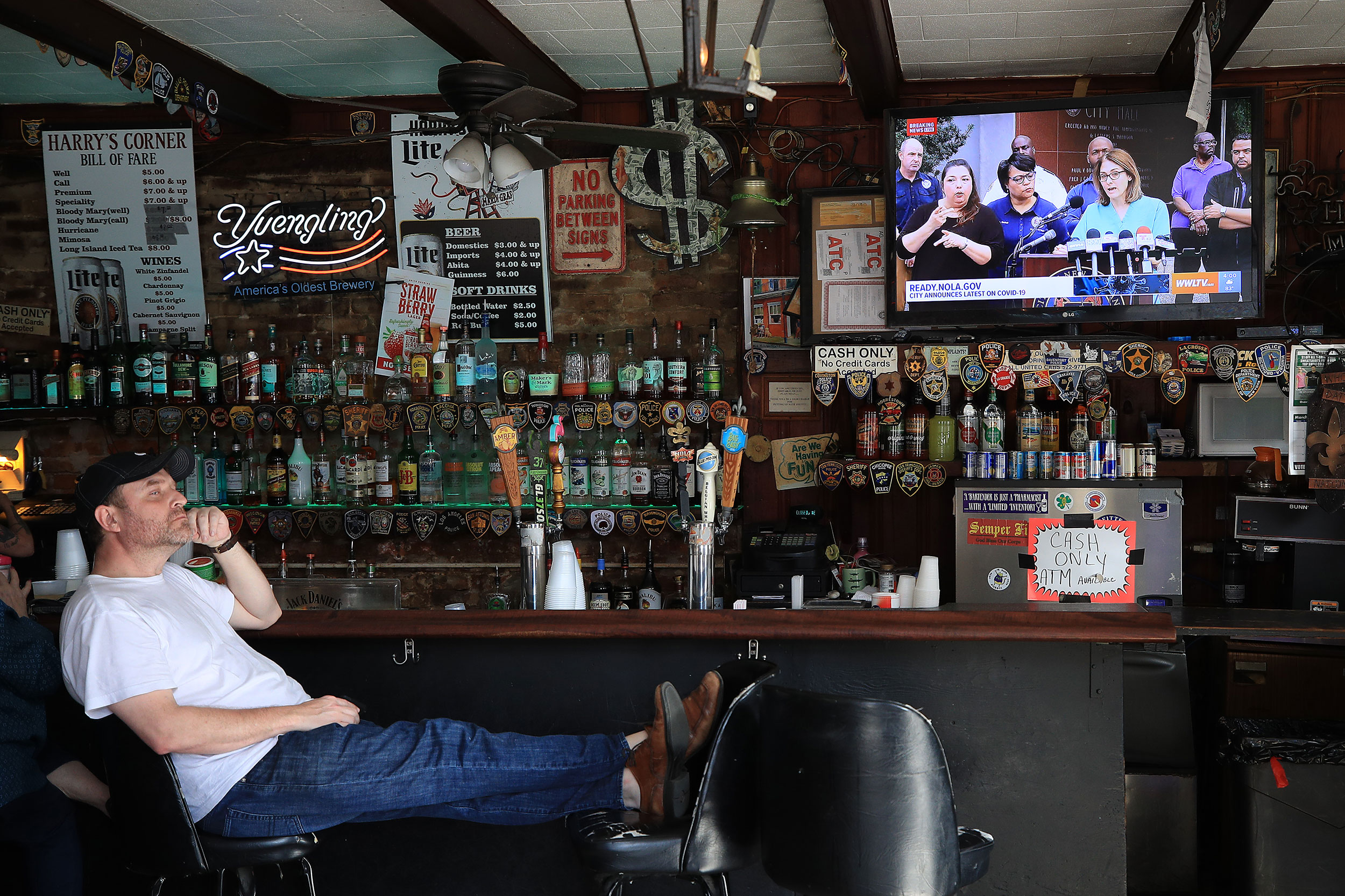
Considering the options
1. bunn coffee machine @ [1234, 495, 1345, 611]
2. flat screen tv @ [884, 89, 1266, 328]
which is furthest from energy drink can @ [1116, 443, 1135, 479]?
flat screen tv @ [884, 89, 1266, 328]

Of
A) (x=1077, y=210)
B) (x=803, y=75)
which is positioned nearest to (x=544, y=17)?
(x=803, y=75)

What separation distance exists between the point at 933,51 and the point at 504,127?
6.79 feet

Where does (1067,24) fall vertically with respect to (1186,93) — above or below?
above

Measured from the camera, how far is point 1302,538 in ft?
12.8

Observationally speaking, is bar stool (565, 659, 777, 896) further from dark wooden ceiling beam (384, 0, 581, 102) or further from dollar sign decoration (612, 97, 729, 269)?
dollar sign decoration (612, 97, 729, 269)

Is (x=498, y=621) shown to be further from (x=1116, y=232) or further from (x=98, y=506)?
(x=1116, y=232)

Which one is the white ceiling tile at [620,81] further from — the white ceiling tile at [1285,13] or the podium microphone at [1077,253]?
the white ceiling tile at [1285,13]

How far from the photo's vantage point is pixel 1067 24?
3828 mm

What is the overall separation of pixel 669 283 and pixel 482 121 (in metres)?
2.00

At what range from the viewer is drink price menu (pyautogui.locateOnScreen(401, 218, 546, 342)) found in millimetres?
4793

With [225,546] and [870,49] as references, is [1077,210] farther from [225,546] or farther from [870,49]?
[225,546]

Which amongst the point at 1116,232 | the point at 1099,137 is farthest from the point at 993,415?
the point at 1099,137

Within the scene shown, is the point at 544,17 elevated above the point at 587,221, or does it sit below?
above

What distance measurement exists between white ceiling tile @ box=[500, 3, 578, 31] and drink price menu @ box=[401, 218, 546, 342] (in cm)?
107
